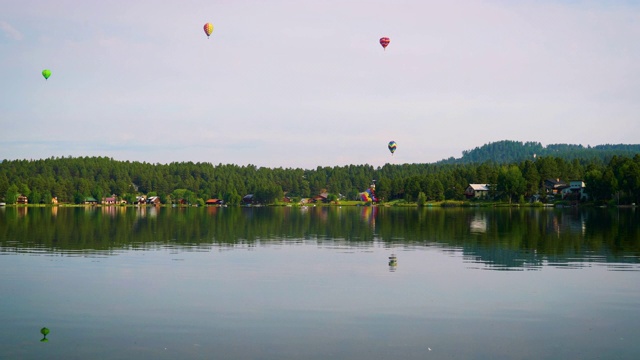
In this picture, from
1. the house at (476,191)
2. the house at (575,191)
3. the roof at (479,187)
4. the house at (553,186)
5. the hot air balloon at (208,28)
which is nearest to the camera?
the hot air balloon at (208,28)

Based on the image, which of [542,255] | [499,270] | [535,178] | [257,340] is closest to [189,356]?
[257,340]

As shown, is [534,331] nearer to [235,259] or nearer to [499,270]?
[499,270]

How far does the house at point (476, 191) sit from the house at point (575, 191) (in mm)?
22094

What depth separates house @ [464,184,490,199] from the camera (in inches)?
6907

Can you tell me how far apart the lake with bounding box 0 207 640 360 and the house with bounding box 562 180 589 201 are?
382ft

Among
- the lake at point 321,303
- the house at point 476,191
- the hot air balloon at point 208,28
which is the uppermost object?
the hot air balloon at point 208,28

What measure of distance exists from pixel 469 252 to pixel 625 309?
1773 centimetres

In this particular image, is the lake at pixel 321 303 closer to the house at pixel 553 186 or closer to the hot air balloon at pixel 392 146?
the hot air balloon at pixel 392 146

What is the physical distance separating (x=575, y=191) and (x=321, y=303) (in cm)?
14701

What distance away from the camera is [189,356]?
Answer: 15.5 metres

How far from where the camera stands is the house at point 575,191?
493ft

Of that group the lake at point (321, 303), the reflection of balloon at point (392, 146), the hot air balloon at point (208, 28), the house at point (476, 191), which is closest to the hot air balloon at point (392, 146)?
the reflection of balloon at point (392, 146)

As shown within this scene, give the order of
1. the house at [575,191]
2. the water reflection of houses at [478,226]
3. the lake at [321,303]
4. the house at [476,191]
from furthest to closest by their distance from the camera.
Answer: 1. the house at [476,191]
2. the house at [575,191]
3. the water reflection of houses at [478,226]
4. the lake at [321,303]

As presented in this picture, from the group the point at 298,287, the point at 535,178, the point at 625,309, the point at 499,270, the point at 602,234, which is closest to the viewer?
the point at 625,309
